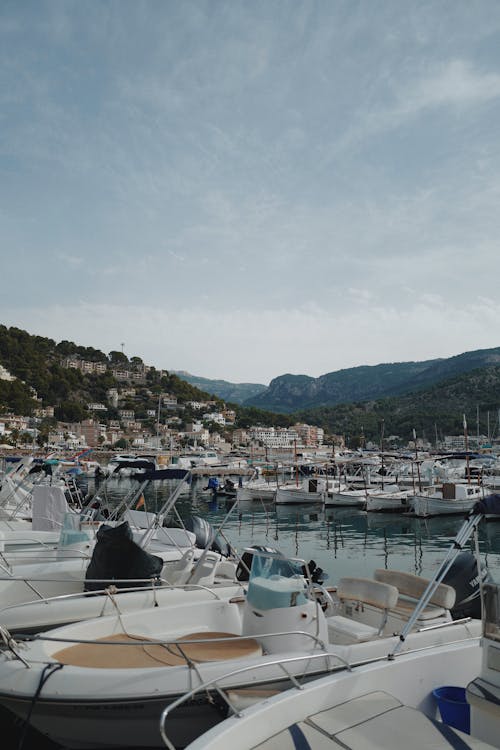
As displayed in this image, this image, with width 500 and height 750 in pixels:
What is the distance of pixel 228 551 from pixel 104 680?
10661 millimetres

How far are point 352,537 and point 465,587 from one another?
1506 cm

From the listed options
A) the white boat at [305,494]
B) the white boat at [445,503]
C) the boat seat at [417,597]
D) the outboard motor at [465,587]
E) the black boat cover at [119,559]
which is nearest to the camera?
the boat seat at [417,597]

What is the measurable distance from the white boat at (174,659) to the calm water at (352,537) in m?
6.65

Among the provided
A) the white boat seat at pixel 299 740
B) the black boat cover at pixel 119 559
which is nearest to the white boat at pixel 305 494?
the black boat cover at pixel 119 559

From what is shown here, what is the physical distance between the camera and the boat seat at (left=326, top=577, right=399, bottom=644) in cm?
631

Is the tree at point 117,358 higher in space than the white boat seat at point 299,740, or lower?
higher

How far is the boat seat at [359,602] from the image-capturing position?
6312 millimetres

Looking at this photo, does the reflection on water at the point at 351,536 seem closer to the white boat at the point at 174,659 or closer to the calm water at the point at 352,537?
the calm water at the point at 352,537

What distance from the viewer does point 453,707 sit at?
484 centimetres

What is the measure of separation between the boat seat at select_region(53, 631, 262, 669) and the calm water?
23.1 ft

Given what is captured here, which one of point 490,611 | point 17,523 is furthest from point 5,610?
point 17,523

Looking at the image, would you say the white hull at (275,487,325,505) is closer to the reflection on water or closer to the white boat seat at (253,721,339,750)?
the reflection on water

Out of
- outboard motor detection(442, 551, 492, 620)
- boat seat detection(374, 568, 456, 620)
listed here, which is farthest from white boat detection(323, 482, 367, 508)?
boat seat detection(374, 568, 456, 620)

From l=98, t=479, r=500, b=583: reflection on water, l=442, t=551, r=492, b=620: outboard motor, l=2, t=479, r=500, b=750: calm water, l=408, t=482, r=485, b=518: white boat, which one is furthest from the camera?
l=408, t=482, r=485, b=518: white boat
